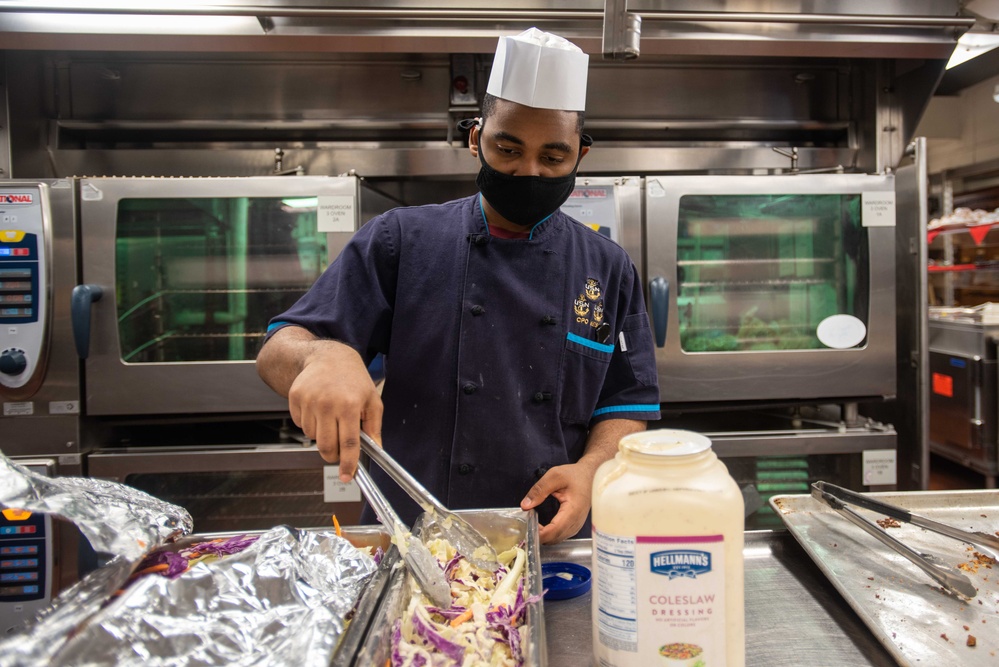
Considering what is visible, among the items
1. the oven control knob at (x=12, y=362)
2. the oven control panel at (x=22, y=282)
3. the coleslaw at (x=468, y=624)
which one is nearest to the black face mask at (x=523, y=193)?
the coleslaw at (x=468, y=624)

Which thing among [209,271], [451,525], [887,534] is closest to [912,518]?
[887,534]

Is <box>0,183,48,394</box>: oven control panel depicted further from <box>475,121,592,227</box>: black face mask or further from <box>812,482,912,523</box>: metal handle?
<box>812,482,912,523</box>: metal handle

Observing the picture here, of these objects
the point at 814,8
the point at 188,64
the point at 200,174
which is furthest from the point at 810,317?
the point at 188,64

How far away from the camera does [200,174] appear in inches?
112

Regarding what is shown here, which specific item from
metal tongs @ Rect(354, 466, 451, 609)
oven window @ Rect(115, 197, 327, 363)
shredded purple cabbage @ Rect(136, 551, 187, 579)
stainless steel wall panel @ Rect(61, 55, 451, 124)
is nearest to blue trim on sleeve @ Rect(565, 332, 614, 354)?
metal tongs @ Rect(354, 466, 451, 609)

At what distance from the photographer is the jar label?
67cm

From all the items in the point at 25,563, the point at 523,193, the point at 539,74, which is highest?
the point at 539,74

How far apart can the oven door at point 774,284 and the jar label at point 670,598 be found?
190 cm

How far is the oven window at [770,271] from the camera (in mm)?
2621

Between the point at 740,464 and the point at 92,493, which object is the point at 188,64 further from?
the point at 740,464

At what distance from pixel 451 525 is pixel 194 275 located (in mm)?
1900

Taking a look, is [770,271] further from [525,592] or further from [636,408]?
[525,592]

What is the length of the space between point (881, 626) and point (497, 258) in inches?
42.1

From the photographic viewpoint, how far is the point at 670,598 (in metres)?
0.67
